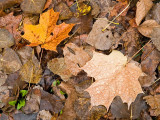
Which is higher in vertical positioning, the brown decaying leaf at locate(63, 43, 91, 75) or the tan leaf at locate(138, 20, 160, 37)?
the tan leaf at locate(138, 20, 160, 37)

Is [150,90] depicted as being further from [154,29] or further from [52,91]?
[52,91]

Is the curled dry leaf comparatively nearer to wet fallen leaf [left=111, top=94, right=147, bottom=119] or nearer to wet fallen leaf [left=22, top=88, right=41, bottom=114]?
wet fallen leaf [left=111, top=94, right=147, bottom=119]

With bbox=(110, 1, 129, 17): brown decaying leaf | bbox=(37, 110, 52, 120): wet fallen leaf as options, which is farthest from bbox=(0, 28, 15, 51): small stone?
bbox=(110, 1, 129, 17): brown decaying leaf

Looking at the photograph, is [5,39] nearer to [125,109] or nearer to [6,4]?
[6,4]

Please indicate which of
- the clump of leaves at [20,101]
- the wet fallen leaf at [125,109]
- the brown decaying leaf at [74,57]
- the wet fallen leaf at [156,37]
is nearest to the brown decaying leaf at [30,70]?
the clump of leaves at [20,101]

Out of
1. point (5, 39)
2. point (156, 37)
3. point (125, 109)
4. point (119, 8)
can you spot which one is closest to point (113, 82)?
point (125, 109)

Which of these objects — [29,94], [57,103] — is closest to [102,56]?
[57,103]

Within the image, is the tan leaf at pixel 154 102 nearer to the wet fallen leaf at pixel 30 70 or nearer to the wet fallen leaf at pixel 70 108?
the wet fallen leaf at pixel 70 108
